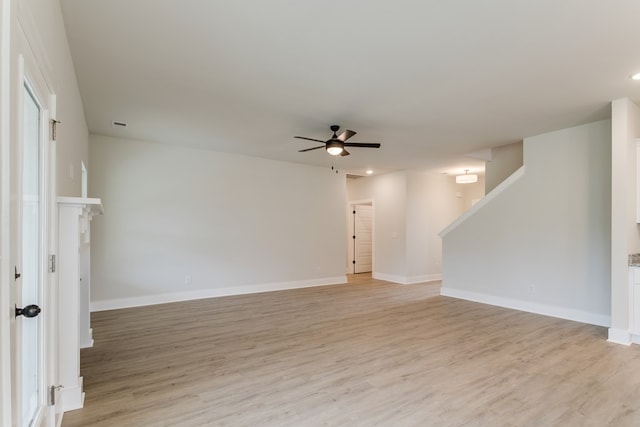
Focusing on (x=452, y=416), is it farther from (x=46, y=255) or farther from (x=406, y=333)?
(x=46, y=255)

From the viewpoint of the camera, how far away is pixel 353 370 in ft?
9.91

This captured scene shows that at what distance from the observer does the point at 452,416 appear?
90.1 inches

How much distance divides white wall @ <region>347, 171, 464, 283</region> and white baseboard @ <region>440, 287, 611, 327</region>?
154 cm

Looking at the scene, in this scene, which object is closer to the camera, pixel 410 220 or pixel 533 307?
pixel 533 307

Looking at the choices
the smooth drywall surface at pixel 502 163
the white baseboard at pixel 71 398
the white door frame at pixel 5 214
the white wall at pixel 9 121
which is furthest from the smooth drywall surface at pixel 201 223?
the white door frame at pixel 5 214

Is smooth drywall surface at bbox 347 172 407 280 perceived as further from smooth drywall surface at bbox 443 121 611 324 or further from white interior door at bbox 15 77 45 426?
white interior door at bbox 15 77 45 426

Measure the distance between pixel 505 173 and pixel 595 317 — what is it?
273cm

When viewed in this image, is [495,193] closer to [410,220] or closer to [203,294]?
[410,220]

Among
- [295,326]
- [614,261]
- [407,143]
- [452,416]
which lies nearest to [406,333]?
[295,326]

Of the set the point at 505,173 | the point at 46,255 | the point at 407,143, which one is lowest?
the point at 46,255

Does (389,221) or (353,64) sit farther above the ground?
(353,64)

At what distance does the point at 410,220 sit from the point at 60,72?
272 inches

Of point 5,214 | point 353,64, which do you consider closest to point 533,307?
point 353,64

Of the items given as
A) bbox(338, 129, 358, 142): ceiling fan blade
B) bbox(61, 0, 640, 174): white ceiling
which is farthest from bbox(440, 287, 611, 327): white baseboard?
bbox(338, 129, 358, 142): ceiling fan blade
